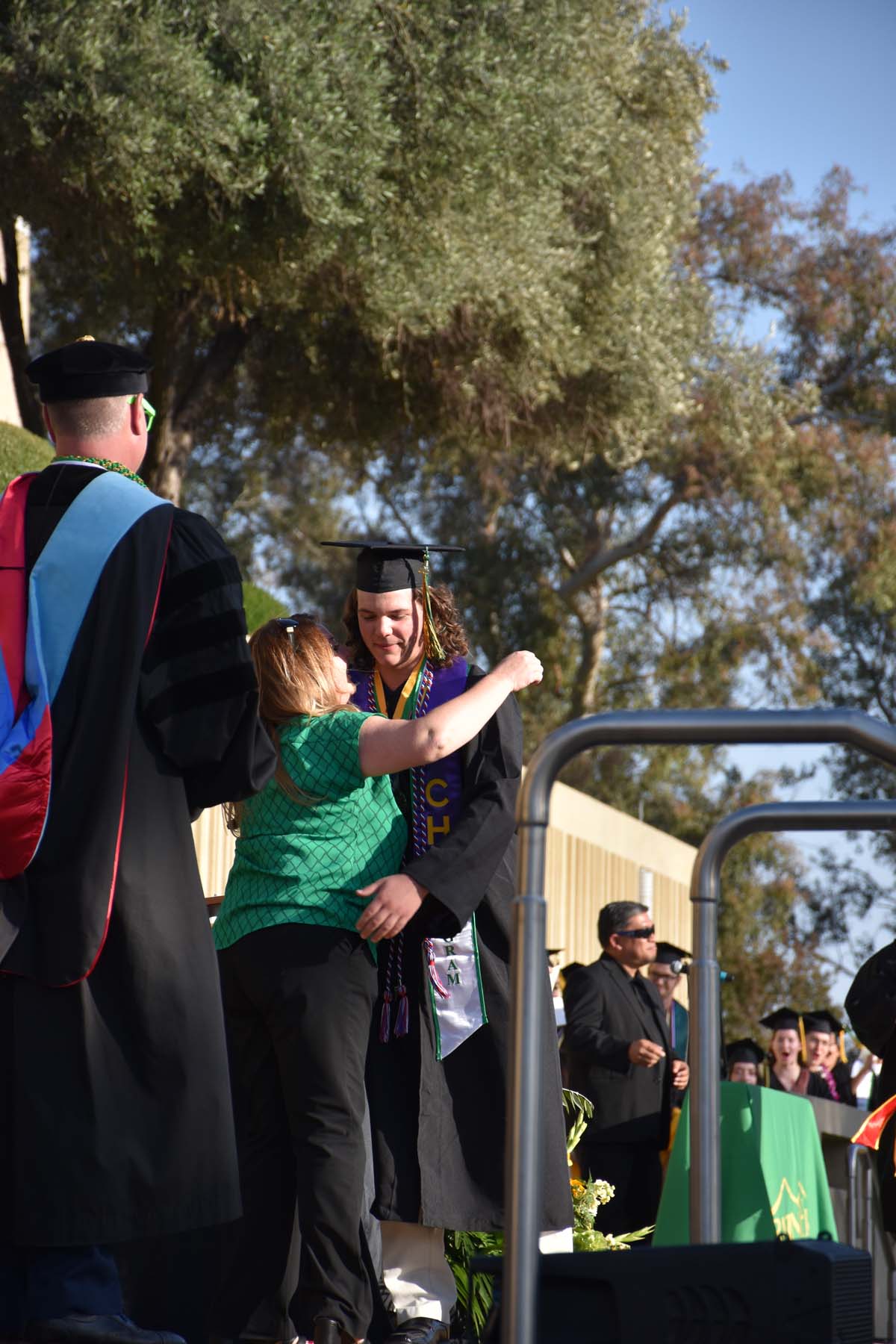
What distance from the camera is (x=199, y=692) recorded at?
10.5 feet

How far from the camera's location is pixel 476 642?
27344 millimetres

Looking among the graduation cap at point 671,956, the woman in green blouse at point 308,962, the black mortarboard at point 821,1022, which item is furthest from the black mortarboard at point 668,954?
the woman in green blouse at point 308,962

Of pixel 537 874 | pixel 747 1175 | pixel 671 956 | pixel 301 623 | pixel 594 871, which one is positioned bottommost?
pixel 747 1175

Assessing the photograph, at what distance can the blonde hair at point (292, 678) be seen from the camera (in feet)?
13.1

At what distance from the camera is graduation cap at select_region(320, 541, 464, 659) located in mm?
4688

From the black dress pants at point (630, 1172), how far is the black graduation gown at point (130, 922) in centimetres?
571

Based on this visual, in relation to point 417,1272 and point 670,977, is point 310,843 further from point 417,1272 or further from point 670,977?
point 670,977

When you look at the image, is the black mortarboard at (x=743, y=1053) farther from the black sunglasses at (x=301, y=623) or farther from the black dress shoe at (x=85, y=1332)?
the black dress shoe at (x=85, y=1332)

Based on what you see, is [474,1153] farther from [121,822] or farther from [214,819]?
[214,819]

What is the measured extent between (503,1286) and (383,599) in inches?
102

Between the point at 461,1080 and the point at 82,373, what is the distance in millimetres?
1975

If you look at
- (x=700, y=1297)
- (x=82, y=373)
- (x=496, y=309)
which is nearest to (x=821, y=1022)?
(x=496, y=309)

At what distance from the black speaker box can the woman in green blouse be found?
57.3 inches

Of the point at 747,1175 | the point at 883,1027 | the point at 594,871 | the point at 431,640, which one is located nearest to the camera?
the point at 747,1175
